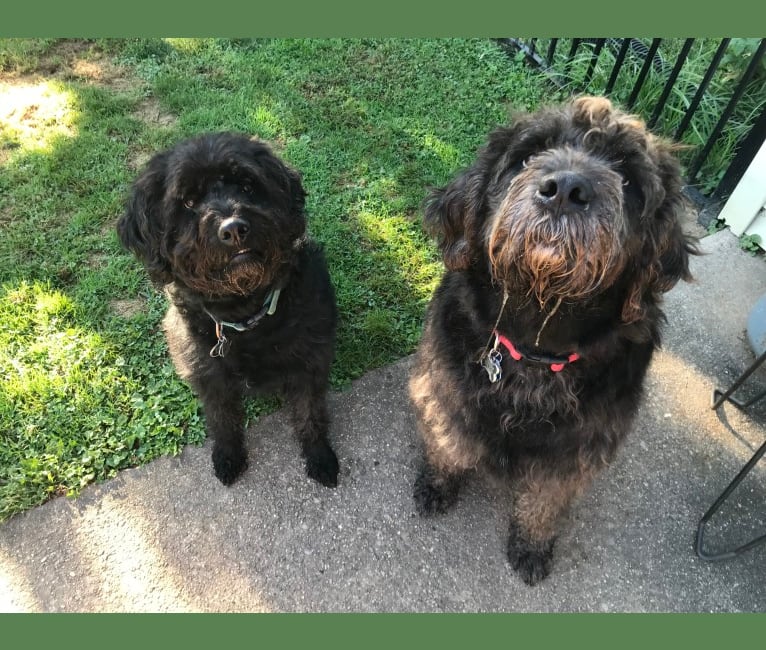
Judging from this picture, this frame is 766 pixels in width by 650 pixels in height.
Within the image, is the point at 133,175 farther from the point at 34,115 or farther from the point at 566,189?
the point at 566,189

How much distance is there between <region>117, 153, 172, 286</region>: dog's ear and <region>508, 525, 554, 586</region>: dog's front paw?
1982 millimetres

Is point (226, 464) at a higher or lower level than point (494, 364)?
lower

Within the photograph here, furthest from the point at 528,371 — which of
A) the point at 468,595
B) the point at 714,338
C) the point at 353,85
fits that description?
the point at 353,85

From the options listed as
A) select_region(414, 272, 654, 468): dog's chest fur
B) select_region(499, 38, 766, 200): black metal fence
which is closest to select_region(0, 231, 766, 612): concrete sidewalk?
select_region(414, 272, 654, 468): dog's chest fur

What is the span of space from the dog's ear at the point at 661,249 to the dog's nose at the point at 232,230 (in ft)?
4.58

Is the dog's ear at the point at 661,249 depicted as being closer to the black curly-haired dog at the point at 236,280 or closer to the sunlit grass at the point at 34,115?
the black curly-haired dog at the point at 236,280

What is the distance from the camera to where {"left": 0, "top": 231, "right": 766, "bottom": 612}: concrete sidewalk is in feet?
8.80

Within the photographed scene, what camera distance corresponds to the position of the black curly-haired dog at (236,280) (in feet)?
7.57

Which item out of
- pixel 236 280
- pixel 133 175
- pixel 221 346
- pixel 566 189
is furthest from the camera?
pixel 133 175

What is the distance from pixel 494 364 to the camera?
7.22 ft

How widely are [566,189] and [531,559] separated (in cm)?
181

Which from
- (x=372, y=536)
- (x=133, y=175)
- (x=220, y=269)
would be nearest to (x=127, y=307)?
(x=133, y=175)

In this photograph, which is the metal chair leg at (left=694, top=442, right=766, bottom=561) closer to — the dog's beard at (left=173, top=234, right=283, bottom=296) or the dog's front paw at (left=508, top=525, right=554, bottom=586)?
the dog's front paw at (left=508, top=525, right=554, bottom=586)

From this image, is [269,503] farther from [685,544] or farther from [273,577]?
[685,544]
